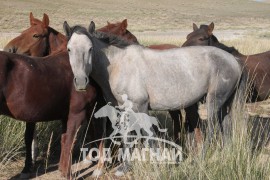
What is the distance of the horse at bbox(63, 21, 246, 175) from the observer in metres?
4.20

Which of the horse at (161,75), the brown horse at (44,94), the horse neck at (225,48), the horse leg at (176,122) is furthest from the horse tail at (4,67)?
the horse neck at (225,48)

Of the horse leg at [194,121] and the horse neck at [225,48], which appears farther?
the horse neck at [225,48]

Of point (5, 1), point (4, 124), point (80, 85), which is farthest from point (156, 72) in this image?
point (5, 1)

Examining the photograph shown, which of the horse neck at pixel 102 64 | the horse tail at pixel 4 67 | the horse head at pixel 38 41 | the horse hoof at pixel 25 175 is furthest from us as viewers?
the horse head at pixel 38 41

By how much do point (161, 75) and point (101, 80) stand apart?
0.71 meters

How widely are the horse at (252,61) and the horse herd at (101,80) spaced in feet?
4.10

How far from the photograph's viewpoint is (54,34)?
17.8ft

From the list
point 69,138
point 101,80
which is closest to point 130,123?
point 101,80

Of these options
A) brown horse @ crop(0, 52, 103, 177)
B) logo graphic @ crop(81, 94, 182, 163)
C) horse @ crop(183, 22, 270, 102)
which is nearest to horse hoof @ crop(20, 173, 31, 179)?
brown horse @ crop(0, 52, 103, 177)

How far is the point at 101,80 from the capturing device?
4270mm

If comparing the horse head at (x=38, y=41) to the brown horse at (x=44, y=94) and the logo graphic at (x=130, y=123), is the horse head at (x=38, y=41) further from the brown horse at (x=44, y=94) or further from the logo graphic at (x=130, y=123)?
the logo graphic at (x=130, y=123)

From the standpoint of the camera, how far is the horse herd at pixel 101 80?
3814 millimetres

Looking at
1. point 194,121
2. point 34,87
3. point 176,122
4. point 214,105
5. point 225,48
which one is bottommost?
point 176,122

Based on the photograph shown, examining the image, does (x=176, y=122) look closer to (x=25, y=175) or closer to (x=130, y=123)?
(x=130, y=123)
